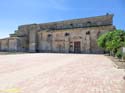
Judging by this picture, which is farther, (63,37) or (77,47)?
(63,37)

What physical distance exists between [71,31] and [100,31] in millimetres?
6959

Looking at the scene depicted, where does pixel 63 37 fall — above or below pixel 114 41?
→ above

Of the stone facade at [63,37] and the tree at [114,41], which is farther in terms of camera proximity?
the stone facade at [63,37]

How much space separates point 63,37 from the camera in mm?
40156

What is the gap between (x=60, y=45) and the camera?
40406 mm

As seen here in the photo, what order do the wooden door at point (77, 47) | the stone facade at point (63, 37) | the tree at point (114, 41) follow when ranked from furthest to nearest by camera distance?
the wooden door at point (77, 47)
the stone facade at point (63, 37)
the tree at point (114, 41)

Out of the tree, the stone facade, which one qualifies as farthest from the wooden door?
the tree

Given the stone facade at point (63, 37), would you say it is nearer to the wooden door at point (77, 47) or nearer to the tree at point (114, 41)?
the wooden door at point (77, 47)

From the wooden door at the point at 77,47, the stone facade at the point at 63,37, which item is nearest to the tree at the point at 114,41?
the stone facade at the point at 63,37

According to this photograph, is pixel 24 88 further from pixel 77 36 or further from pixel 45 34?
pixel 45 34

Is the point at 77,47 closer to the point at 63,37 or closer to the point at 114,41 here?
the point at 63,37

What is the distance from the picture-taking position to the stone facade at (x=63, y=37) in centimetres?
3659

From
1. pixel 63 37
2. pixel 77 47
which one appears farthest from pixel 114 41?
pixel 63 37

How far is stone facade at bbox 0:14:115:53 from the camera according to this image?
120 ft
